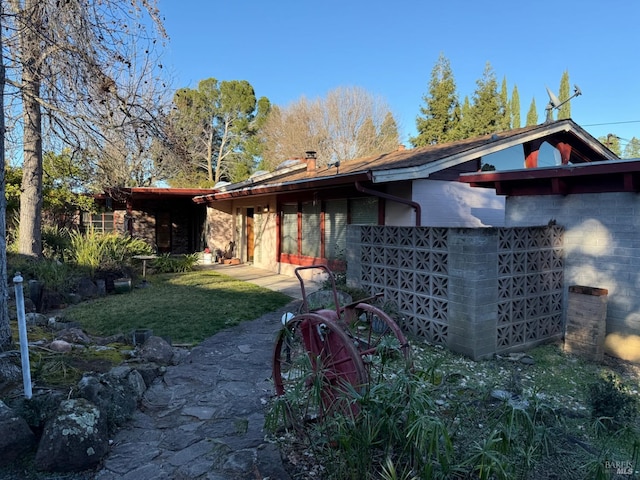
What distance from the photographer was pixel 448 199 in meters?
8.88

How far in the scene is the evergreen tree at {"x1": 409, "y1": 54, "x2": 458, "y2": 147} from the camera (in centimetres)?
2809

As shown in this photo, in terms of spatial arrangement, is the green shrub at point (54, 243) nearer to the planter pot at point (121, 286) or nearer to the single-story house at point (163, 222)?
the planter pot at point (121, 286)

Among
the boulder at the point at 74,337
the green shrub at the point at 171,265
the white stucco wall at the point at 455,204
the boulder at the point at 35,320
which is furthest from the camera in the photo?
the green shrub at the point at 171,265

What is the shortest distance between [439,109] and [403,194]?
22.3 meters

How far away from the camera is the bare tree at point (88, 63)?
4539 mm

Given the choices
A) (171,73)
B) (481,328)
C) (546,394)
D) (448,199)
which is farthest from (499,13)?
(546,394)

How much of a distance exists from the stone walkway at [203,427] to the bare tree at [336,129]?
2576 centimetres

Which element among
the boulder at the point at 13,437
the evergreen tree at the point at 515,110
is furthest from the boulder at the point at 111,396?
the evergreen tree at the point at 515,110

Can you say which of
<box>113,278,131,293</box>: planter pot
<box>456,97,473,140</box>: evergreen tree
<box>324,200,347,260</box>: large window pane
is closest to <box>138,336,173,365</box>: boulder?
<box>113,278,131,293</box>: planter pot

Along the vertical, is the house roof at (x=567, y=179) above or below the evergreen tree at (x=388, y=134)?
below

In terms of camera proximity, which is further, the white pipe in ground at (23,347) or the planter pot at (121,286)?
the planter pot at (121,286)

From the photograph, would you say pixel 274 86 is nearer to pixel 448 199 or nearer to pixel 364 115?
pixel 364 115

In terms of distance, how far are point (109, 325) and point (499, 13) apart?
15606 millimetres

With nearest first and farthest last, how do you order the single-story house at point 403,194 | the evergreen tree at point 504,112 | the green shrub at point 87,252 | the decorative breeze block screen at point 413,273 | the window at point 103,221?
1. the decorative breeze block screen at point 413,273
2. the single-story house at point 403,194
3. the green shrub at point 87,252
4. the window at point 103,221
5. the evergreen tree at point 504,112
